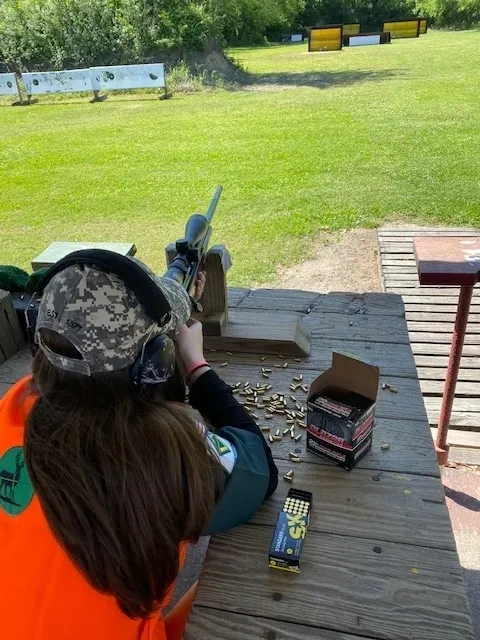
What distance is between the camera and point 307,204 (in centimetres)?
682

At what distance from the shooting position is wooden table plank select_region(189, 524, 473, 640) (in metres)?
1.04

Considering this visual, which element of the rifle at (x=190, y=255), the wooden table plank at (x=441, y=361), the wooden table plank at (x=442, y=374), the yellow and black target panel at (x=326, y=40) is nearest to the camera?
the rifle at (x=190, y=255)

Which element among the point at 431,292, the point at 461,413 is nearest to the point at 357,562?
the point at 461,413

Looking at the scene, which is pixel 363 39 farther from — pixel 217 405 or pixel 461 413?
pixel 217 405

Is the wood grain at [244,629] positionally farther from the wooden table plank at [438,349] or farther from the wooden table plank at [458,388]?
the wooden table plank at [438,349]

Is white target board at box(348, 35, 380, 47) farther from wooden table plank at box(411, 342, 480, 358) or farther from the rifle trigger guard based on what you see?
the rifle trigger guard

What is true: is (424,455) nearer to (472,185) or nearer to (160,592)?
(160,592)

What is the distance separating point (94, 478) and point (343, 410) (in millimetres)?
656

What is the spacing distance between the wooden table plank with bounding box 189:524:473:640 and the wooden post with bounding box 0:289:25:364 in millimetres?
1227

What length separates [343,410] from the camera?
131 centimetres

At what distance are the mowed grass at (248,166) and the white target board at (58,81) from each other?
3.04 ft

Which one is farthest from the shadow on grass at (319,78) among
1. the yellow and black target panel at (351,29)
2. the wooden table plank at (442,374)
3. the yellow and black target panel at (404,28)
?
the yellow and black target panel at (351,29)

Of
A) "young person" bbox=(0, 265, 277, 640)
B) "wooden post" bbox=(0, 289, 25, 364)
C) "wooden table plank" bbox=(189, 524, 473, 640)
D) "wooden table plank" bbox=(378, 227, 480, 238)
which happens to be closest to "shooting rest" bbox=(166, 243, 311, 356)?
"wooden post" bbox=(0, 289, 25, 364)

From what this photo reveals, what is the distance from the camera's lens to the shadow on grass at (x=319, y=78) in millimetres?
15696
